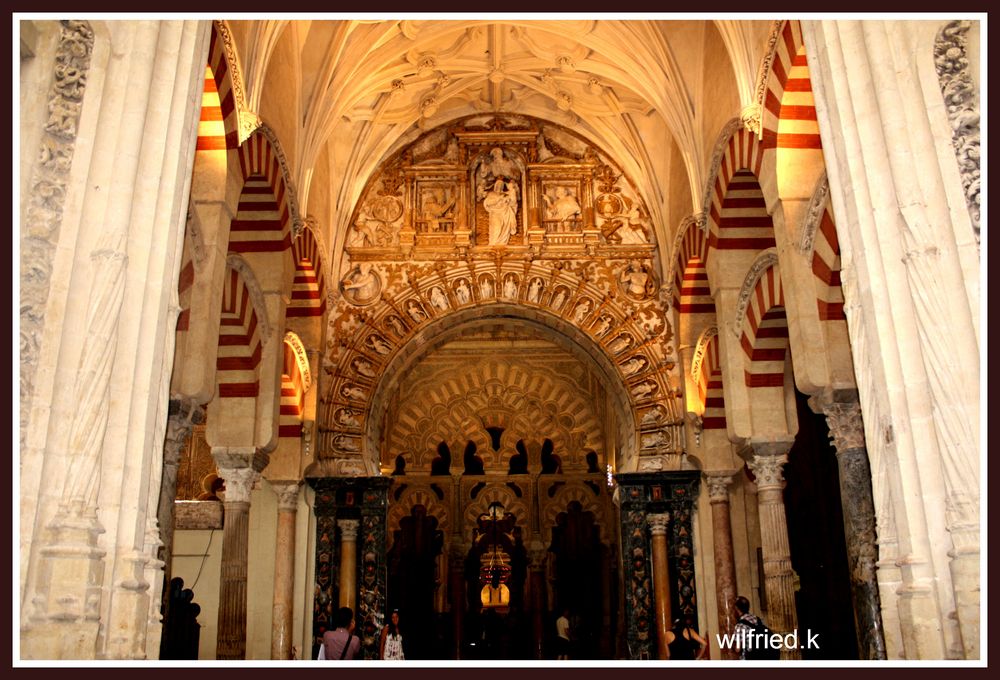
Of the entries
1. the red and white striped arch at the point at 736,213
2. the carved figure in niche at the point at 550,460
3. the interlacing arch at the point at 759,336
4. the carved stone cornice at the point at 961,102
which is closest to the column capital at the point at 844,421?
the interlacing arch at the point at 759,336

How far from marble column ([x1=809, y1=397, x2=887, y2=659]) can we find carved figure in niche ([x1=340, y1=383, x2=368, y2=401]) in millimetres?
5274

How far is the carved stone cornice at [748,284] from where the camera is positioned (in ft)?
26.8

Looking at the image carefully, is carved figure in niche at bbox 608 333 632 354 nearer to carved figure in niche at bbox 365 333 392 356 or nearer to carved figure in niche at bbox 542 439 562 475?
carved figure in niche at bbox 365 333 392 356

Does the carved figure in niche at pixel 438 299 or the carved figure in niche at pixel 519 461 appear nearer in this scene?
the carved figure in niche at pixel 438 299

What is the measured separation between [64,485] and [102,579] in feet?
1.26

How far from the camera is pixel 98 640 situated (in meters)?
3.54

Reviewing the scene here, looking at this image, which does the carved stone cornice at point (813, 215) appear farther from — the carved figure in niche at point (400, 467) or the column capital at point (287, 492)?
the carved figure in niche at point (400, 467)

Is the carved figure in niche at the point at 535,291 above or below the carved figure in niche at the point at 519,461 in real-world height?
above

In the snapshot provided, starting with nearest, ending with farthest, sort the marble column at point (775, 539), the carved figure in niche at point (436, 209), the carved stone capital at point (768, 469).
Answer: the marble column at point (775, 539) → the carved stone capital at point (768, 469) → the carved figure in niche at point (436, 209)

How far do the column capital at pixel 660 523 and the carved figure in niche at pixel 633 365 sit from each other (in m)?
1.56

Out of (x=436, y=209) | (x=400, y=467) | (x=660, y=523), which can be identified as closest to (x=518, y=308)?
(x=436, y=209)

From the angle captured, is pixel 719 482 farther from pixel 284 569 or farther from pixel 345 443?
pixel 284 569

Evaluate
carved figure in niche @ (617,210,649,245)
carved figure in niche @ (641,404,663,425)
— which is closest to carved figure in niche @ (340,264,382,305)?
carved figure in niche @ (617,210,649,245)

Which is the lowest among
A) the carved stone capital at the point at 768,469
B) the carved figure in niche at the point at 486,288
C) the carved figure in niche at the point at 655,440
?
the carved stone capital at the point at 768,469
